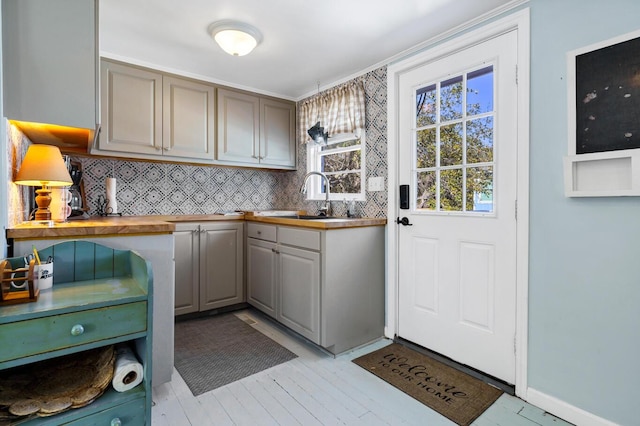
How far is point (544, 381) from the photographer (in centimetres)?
172

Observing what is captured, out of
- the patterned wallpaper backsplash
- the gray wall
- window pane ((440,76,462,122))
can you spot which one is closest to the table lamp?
the patterned wallpaper backsplash

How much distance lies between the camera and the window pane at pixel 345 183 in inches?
118

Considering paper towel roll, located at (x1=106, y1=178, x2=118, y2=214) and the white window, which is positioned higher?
the white window

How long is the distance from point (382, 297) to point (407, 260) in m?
0.37

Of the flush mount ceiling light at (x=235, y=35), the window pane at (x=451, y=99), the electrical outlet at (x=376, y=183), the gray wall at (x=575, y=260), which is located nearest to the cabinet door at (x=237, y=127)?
the flush mount ceiling light at (x=235, y=35)

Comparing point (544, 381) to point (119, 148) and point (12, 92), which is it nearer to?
point (12, 92)

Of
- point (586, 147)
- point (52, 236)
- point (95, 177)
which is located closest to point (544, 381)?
point (586, 147)

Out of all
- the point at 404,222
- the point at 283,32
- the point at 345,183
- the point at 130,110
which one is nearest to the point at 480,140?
the point at 404,222

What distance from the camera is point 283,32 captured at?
2.21 metres

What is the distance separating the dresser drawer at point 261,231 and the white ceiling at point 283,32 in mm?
1349

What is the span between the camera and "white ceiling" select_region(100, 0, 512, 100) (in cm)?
191

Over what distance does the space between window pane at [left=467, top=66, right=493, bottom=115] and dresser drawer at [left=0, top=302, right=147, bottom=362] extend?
2086mm

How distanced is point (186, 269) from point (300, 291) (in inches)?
42.8

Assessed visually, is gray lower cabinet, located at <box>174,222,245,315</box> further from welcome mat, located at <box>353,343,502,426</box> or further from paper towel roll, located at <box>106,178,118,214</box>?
welcome mat, located at <box>353,343,502,426</box>
